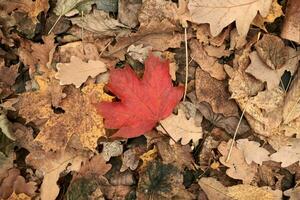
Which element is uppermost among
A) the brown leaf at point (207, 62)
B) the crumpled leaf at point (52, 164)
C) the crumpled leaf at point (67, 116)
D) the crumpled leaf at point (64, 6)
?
the crumpled leaf at point (64, 6)

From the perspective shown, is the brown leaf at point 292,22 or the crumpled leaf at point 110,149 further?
the crumpled leaf at point 110,149

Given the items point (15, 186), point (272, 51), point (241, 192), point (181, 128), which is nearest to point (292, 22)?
point (272, 51)

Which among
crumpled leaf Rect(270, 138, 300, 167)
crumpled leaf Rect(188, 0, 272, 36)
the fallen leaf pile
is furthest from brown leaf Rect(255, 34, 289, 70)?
crumpled leaf Rect(270, 138, 300, 167)

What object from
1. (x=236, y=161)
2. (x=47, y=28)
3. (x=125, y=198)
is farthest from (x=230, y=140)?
(x=47, y=28)

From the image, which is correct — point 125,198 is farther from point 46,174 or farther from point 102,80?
point 102,80

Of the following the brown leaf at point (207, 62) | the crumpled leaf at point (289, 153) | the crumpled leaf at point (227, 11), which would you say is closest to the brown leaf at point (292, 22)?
the crumpled leaf at point (227, 11)

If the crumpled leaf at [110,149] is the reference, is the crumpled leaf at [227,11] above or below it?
above

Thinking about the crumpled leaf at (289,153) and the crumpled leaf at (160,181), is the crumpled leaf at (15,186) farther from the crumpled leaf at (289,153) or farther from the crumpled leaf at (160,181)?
the crumpled leaf at (289,153)
